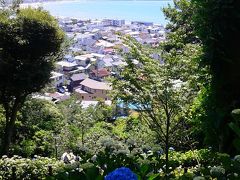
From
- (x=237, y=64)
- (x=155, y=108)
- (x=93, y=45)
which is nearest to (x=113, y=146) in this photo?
(x=237, y=64)

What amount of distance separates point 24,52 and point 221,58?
8298mm

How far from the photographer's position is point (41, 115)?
54.2 feet

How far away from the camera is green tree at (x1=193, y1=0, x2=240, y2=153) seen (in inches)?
184

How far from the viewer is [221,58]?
15.6 ft

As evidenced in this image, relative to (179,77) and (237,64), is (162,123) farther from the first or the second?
(237,64)

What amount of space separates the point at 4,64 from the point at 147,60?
5.55m

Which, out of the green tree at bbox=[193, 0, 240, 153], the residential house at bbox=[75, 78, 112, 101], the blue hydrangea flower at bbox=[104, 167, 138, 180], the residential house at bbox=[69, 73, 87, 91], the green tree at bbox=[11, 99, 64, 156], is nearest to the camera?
the blue hydrangea flower at bbox=[104, 167, 138, 180]

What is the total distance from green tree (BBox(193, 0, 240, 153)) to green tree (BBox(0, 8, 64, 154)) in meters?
7.71

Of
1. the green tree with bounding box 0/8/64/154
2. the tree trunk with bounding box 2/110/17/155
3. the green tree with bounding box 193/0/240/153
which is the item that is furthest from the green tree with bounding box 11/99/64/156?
the green tree with bounding box 193/0/240/153

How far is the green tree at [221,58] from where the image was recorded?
15.3 feet

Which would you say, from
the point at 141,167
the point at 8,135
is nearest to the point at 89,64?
the point at 8,135

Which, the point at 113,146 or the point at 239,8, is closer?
the point at 113,146

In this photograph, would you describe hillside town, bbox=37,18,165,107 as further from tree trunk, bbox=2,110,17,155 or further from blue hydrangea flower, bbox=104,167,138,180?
blue hydrangea flower, bbox=104,167,138,180

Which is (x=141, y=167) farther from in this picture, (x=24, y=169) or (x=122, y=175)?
(x=24, y=169)
